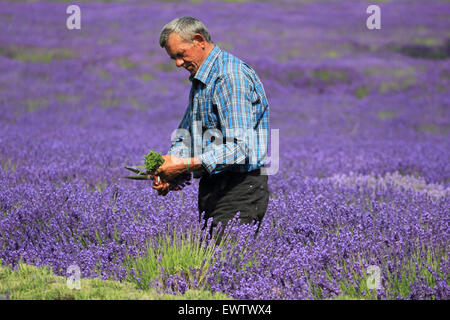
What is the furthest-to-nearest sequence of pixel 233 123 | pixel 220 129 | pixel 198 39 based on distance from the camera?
pixel 220 129 < pixel 198 39 < pixel 233 123

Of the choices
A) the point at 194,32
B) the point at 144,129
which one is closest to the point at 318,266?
the point at 194,32

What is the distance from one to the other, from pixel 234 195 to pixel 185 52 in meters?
0.82

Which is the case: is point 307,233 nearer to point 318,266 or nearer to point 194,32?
point 318,266

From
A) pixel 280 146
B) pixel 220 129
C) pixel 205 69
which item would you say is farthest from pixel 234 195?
pixel 280 146

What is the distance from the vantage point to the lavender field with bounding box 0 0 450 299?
298cm

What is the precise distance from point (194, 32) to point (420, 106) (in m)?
10.5

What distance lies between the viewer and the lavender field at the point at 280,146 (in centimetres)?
298

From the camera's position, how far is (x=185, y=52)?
2930 mm

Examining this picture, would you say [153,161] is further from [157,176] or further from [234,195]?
[234,195]

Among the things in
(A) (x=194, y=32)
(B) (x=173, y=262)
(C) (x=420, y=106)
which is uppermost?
(A) (x=194, y=32)

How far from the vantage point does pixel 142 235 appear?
304 cm

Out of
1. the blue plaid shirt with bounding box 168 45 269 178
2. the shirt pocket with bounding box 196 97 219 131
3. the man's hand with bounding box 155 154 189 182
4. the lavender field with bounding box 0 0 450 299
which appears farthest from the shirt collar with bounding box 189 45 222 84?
the lavender field with bounding box 0 0 450 299

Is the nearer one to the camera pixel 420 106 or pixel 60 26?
pixel 420 106
